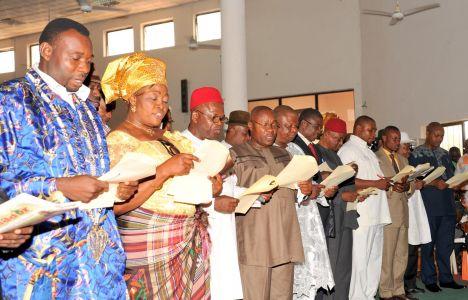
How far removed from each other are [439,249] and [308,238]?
3.37 m

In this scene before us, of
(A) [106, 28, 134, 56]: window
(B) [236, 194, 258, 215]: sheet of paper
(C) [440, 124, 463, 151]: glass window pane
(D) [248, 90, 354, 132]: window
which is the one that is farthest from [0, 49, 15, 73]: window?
(B) [236, 194, 258, 215]: sheet of paper

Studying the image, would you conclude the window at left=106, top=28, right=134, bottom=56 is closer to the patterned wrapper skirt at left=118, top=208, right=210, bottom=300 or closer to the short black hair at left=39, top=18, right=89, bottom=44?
the patterned wrapper skirt at left=118, top=208, right=210, bottom=300

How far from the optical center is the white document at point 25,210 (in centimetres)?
181

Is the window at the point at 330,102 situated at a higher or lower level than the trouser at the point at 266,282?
higher

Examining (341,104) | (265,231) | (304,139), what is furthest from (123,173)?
(341,104)

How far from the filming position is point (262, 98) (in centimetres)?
1594

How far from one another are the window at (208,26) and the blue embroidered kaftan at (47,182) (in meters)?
14.6

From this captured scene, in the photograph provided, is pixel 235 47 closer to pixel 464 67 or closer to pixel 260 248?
pixel 464 67

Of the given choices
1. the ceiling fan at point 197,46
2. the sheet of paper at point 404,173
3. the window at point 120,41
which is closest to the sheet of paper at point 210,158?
the sheet of paper at point 404,173

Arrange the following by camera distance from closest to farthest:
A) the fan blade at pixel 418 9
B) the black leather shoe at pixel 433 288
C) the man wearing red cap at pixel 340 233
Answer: the man wearing red cap at pixel 340 233
the black leather shoe at pixel 433 288
the fan blade at pixel 418 9

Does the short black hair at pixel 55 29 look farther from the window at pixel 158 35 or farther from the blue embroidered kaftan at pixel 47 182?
the window at pixel 158 35

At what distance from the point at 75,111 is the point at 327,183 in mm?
2649

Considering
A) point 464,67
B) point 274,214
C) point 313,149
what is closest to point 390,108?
point 464,67

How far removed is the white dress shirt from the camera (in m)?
5.93
